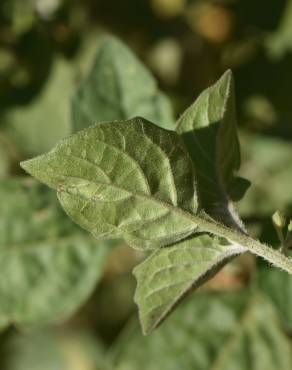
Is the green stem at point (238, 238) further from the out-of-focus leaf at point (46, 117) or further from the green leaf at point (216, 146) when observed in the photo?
the out-of-focus leaf at point (46, 117)

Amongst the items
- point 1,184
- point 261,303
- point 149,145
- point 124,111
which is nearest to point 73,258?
point 1,184

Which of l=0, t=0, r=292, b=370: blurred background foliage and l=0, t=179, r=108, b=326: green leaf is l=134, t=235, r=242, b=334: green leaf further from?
l=0, t=179, r=108, b=326: green leaf

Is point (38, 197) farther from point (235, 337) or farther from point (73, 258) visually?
point (235, 337)

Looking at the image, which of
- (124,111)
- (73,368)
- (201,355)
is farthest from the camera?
(73,368)

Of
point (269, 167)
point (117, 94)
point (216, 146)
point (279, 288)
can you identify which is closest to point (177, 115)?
point (269, 167)

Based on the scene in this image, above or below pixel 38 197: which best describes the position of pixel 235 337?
below

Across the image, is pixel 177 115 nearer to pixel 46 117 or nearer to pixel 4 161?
pixel 46 117

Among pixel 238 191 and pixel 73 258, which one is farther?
pixel 73 258
